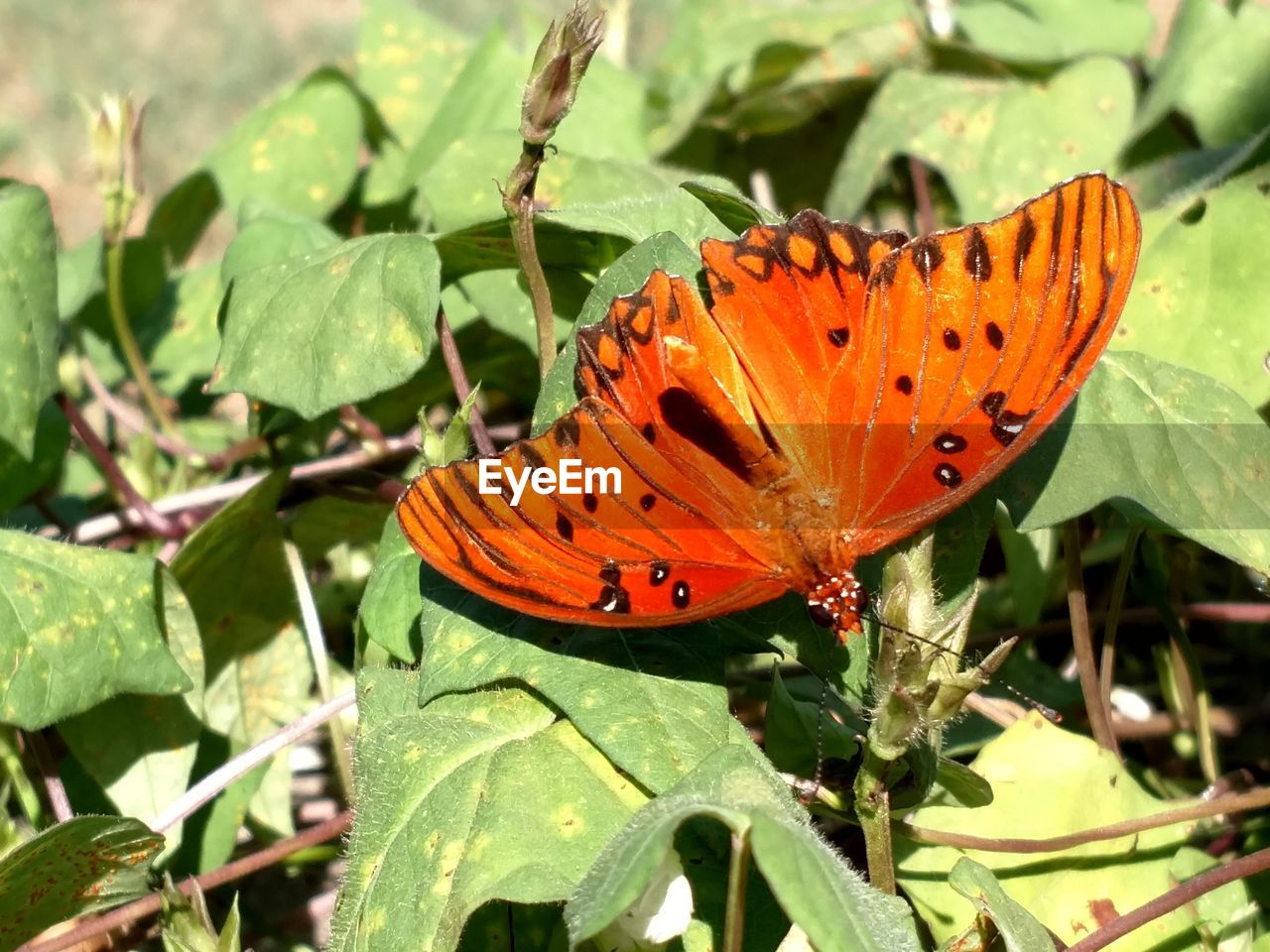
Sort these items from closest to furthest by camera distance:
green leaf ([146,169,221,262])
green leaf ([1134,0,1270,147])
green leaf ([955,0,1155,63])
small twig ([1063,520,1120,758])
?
small twig ([1063,520,1120,758])
green leaf ([1134,0,1270,147])
green leaf ([955,0,1155,63])
green leaf ([146,169,221,262])

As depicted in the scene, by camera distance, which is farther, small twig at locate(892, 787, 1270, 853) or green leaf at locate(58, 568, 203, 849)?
green leaf at locate(58, 568, 203, 849)

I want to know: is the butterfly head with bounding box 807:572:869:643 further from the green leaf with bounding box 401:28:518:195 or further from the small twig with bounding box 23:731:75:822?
the green leaf with bounding box 401:28:518:195

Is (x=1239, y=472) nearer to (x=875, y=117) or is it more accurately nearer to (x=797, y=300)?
(x=797, y=300)

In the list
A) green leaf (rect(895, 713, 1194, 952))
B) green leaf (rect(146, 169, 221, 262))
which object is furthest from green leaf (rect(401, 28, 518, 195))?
green leaf (rect(895, 713, 1194, 952))

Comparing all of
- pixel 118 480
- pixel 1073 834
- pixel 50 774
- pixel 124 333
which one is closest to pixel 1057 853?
pixel 1073 834

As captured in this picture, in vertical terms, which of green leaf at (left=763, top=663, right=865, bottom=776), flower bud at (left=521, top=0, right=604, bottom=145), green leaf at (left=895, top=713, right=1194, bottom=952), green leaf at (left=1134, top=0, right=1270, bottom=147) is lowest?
green leaf at (left=895, top=713, right=1194, bottom=952)

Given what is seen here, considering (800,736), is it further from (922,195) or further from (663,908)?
(922,195)

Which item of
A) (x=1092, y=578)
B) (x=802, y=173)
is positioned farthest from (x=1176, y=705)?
(x=802, y=173)
